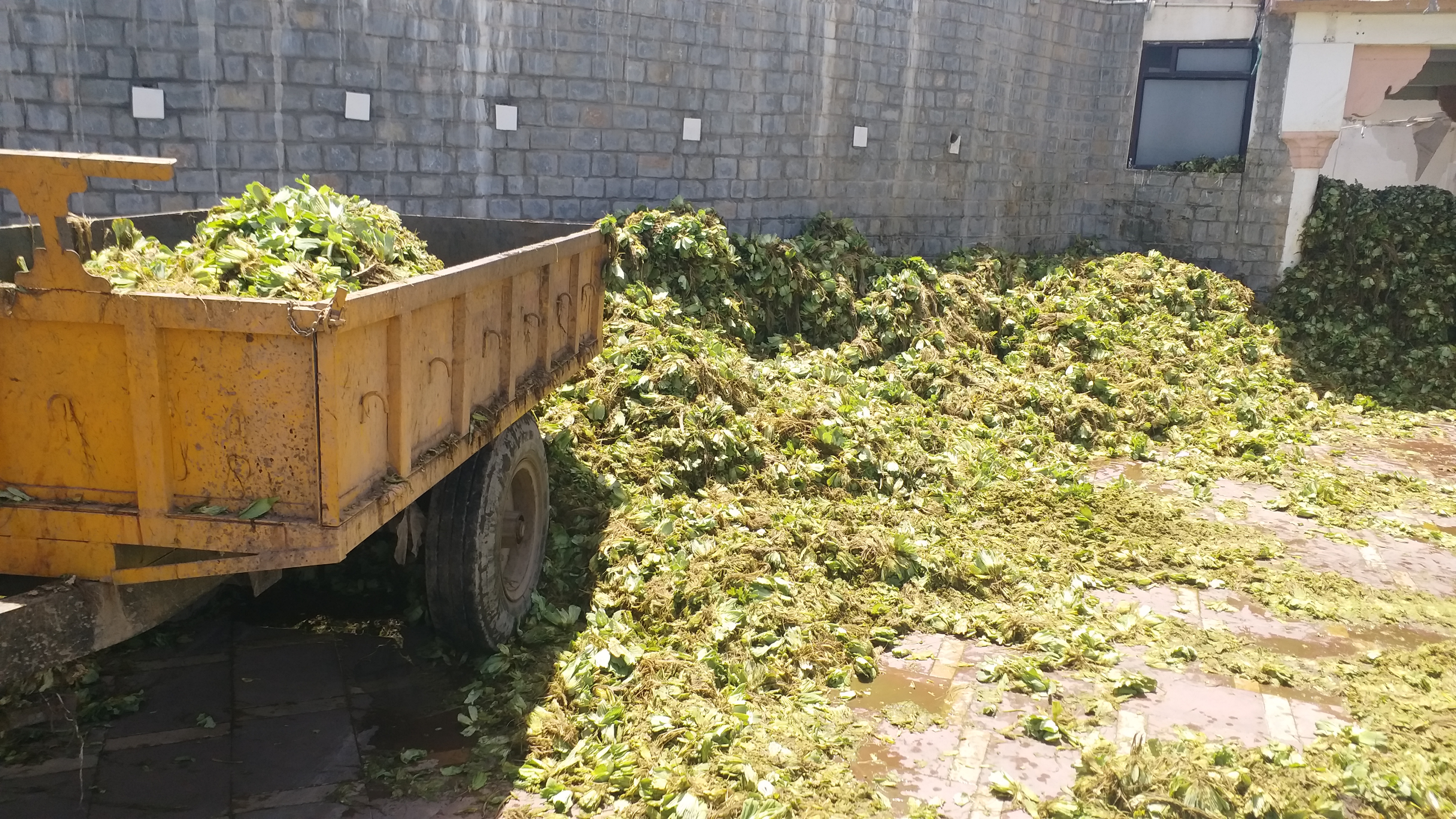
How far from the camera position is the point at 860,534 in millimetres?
6387

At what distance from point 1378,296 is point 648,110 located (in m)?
9.24

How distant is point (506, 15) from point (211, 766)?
24.2 feet

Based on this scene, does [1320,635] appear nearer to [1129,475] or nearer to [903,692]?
[903,692]

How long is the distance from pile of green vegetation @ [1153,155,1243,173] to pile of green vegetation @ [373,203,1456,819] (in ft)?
11.8

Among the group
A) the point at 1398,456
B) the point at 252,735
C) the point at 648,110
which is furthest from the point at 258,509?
the point at 1398,456

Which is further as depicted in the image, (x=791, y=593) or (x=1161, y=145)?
(x=1161, y=145)

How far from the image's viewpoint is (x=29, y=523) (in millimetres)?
3336

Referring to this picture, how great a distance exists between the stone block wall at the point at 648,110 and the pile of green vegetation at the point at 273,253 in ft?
15.1

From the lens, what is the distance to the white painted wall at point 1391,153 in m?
19.1

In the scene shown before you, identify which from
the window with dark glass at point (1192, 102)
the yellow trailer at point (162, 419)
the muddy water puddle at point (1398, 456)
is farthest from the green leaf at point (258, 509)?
the window with dark glass at point (1192, 102)

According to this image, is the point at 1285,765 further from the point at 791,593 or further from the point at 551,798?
the point at 551,798

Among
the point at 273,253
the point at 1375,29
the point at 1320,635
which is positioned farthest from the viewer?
the point at 1375,29

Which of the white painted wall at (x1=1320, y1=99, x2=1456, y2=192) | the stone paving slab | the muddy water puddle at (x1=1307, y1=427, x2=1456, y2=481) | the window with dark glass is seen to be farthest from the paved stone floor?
the white painted wall at (x1=1320, y1=99, x2=1456, y2=192)

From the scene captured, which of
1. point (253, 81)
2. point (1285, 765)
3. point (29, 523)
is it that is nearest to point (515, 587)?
point (29, 523)
